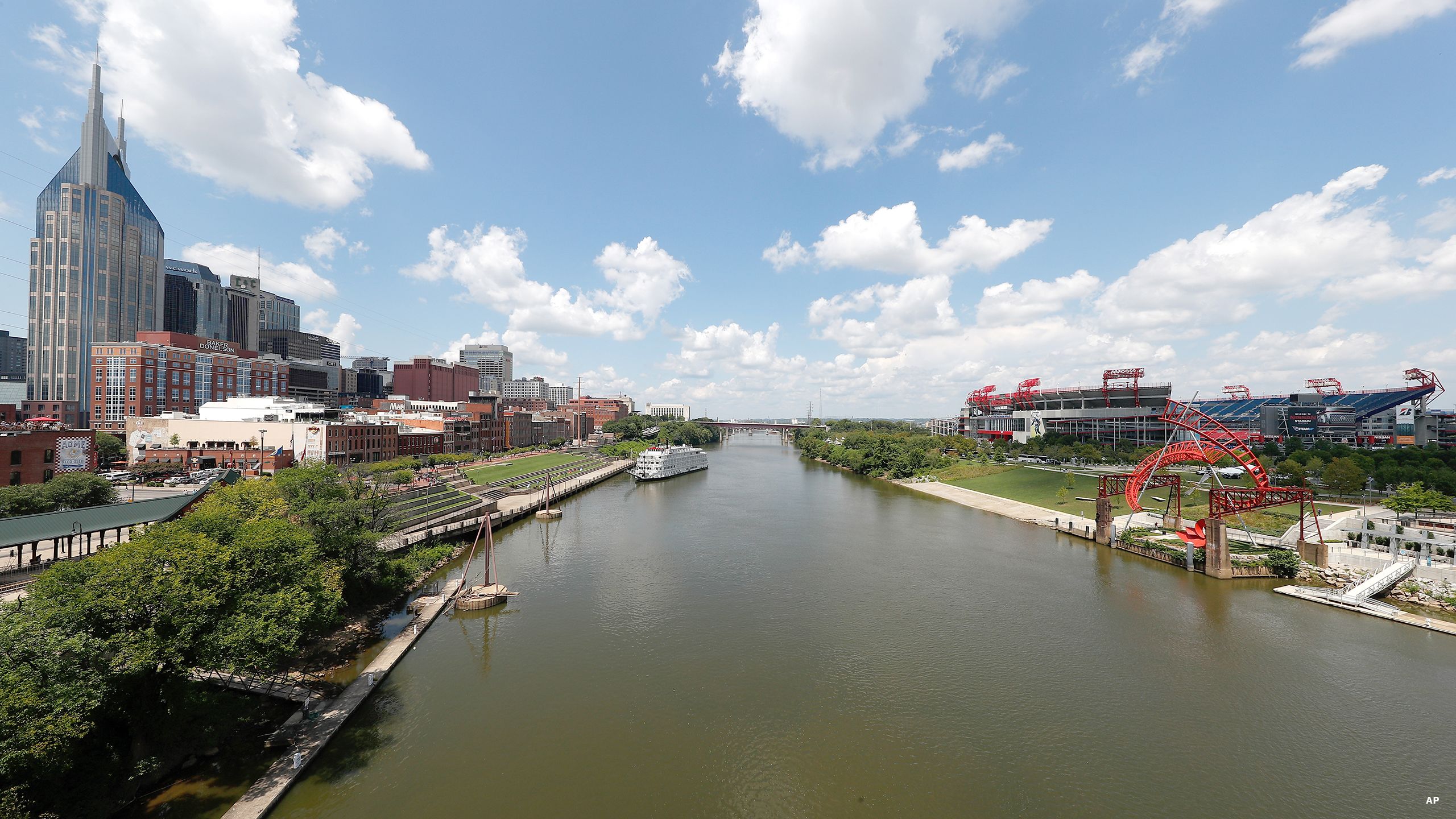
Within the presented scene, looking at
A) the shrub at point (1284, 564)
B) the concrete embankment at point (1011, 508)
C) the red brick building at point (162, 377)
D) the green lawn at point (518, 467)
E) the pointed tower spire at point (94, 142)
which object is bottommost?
the concrete embankment at point (1011, 508)

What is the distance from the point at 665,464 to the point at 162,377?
75293 mm

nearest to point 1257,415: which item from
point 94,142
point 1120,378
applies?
point 1120,378

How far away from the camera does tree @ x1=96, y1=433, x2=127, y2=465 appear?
186ft

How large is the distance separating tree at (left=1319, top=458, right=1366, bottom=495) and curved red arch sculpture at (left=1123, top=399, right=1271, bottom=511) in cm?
2086

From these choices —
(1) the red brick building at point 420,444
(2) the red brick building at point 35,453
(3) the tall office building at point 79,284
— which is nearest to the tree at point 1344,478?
(1) the red brick building at point 420,444

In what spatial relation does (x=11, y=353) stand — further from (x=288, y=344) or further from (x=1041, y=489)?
(x=1041, y=489)

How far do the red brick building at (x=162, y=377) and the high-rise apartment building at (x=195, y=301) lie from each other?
68082 millimetres

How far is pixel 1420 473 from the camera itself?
49.0m

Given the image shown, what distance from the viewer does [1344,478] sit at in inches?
1997

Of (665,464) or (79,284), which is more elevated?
(79,284)

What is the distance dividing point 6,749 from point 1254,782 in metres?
28.5

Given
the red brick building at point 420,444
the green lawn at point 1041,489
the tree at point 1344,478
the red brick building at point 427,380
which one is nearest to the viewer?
the tree at point 1344,478

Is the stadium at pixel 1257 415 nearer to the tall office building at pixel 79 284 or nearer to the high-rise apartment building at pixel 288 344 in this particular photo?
the tall office building at pixel 79 284

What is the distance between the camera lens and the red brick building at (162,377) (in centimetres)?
7675
